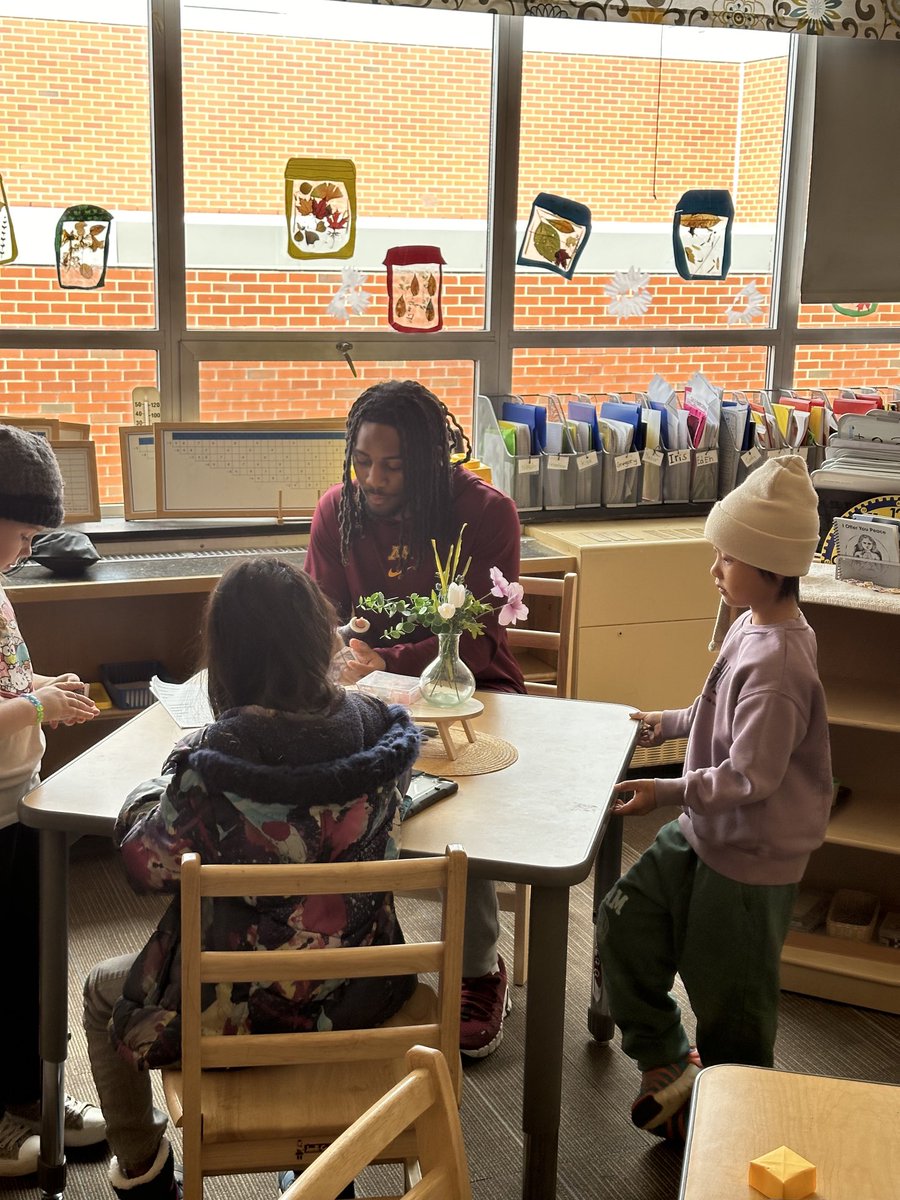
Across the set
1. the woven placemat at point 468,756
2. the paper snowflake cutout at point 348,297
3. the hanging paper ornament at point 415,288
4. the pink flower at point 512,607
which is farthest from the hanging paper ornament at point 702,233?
the woven placemat at point 468,756

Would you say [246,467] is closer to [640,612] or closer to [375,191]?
[375,191]

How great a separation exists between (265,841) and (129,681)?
2035 mm

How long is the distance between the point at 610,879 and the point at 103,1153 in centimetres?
101

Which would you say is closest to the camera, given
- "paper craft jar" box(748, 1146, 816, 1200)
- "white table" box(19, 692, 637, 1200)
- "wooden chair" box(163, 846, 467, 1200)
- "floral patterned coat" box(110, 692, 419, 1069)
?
"paper craft jar" box(748, 1146, 816, 1200)

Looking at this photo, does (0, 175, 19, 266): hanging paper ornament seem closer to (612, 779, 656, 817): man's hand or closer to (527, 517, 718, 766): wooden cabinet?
(527, 517, 718, 766): wooden cabinet

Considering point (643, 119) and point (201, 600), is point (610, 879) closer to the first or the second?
point (201, 600)

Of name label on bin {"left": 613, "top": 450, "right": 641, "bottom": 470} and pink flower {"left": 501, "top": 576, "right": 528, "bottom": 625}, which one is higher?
name label on bin {"left": 613, "top": 450, "right": 641, "bottom": 470}

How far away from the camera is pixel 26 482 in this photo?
196 cm

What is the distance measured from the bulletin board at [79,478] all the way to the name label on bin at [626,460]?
1553mm

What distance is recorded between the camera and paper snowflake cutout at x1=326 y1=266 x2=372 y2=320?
371 cm

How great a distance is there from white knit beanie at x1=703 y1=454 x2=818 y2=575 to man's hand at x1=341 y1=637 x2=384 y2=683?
0.69m

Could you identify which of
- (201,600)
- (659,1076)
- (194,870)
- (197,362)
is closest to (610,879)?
(659,1076)

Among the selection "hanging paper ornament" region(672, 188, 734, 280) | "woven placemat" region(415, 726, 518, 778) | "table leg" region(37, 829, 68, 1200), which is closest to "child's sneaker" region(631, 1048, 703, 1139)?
"woven placemat" region(415, 726, 518, 778)

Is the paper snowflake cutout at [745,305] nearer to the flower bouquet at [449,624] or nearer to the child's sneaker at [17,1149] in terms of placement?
the flower bouquet at [449,624]
